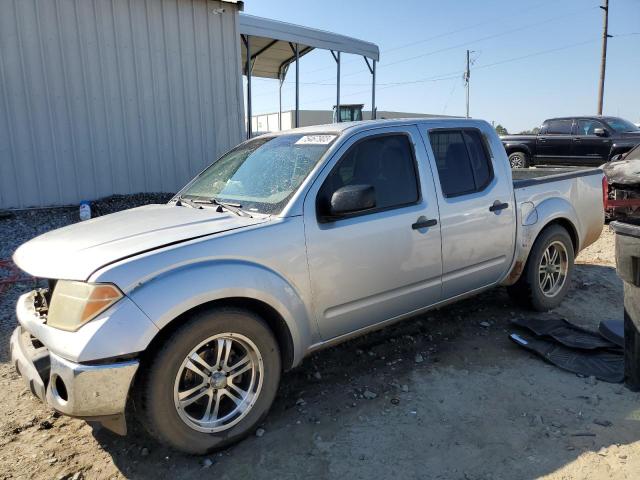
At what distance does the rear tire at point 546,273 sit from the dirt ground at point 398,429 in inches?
29.3

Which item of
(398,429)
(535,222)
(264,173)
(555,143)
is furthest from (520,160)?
(398,429)

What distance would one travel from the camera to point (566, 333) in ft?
13.2

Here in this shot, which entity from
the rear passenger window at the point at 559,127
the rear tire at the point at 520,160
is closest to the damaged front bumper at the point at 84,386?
the rear tire at the point at 520,160

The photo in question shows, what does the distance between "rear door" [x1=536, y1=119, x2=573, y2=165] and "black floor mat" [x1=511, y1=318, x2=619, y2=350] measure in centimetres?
1181

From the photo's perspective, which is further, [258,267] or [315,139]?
[315,139]

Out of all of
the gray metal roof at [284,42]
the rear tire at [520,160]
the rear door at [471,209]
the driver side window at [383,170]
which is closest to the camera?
the driver side window at [383,170]

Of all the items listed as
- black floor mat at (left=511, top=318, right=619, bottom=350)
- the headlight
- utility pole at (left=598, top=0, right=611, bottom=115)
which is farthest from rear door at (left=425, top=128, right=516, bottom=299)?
utility pole at (left=598, top=0, right=611, bottom=115)

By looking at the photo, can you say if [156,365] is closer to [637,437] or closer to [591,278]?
[637,437]

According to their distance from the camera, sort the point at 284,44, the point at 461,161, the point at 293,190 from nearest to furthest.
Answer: the point at 293,190
the point at 461,161
the point at 284,44

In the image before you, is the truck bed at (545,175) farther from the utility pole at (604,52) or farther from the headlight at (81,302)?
the utility pole at (604,52)

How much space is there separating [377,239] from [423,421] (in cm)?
118

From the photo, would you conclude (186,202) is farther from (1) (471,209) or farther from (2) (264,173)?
(1) (471,209)

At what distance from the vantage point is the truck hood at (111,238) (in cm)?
251

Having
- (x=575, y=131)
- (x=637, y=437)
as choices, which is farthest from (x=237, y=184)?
(x=575, y=131)
